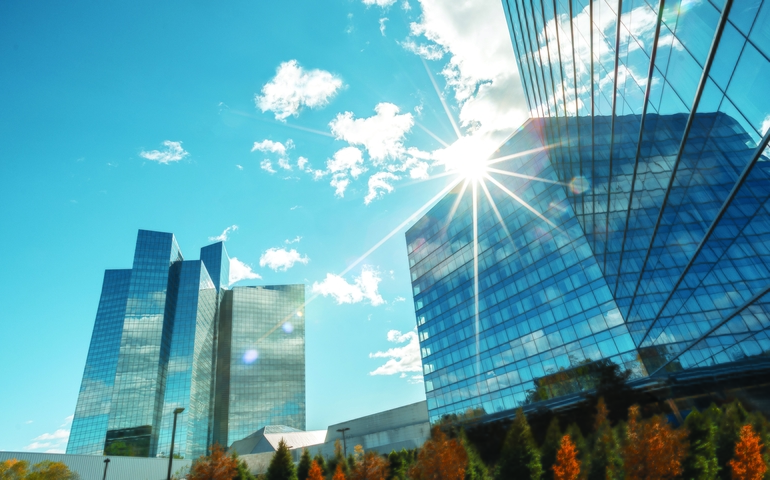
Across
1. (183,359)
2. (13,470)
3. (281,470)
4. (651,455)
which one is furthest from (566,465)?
(183,359)

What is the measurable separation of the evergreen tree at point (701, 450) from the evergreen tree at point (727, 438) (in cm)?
42

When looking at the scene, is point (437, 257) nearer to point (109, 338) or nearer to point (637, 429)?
point (637, 429)

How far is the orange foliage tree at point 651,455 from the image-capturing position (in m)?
22.1

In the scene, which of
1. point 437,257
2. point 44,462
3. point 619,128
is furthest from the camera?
point 437,257

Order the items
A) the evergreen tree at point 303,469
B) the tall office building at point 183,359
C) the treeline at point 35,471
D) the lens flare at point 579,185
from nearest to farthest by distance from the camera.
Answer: the lens flare at point 579,185 → the treeline at point 35,471 → the evergreen tree at point 303,469 → the tall office building at point 183,359

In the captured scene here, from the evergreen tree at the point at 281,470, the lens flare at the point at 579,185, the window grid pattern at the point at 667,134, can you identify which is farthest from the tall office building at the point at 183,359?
the window grid pattern at the point at 667,134

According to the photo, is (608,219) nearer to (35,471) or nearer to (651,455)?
(651,455)

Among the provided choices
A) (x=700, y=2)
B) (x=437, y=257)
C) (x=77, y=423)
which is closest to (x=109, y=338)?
(x=77, y=423)

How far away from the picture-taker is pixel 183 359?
414 ft

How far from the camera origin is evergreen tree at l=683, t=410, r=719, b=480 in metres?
25.7

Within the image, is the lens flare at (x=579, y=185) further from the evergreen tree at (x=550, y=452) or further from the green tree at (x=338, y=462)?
the green tree at (x=338, y=462)

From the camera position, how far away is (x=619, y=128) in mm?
17797

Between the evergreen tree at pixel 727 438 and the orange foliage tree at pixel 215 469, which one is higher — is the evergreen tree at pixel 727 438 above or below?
below

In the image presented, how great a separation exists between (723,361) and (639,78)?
24838 mm
